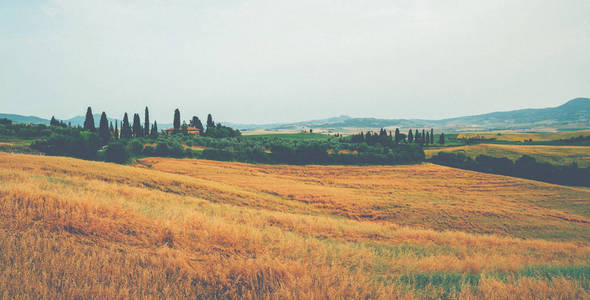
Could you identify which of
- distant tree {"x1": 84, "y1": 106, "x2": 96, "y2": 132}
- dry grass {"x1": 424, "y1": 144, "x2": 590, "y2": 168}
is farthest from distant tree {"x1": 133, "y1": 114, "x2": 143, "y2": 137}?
dry grass {"x1": 424, "y1": 144, "x2": 590, "y2": 168}

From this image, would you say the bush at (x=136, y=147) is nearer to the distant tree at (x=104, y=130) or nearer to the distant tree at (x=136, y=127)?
the distant tree at (x=104, y=130)

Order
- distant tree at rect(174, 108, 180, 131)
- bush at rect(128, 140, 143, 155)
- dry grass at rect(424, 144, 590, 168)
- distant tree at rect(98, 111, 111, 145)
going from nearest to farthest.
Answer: bush at rect(128, 140, 143, 155) < distant tree at rect(98, 111, 111, 145) < dry grass at rect(424, 144, 590, 168) < distant tree at rect(174, 108, 180, 131)

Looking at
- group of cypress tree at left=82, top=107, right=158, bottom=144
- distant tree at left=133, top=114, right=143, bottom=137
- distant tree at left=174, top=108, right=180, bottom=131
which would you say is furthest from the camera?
distant tree at left=174, top=108, right=180, bottom=131

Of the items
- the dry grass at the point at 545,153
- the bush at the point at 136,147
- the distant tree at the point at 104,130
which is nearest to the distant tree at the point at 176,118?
the distant tree at the point at 104,130

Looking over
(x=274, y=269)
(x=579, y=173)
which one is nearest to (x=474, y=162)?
(x=579, y=173)

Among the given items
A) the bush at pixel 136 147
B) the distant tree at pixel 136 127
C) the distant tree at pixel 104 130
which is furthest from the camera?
the distant tree at pixel 136 127

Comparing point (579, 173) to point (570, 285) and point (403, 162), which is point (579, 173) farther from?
point (570, 285)

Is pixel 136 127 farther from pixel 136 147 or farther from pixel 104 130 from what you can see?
pixel 136 147

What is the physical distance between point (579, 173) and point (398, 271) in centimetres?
9149

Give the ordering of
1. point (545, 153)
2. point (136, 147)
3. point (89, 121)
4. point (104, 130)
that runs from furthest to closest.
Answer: point (545, 153), point (89, 121), point (104, 130), point (136, 147)

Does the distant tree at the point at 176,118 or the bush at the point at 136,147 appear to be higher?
the distant tree at the point at 176,118

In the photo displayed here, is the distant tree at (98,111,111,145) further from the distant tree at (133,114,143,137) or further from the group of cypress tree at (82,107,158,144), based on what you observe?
the distant tree at (133,114,143,137)

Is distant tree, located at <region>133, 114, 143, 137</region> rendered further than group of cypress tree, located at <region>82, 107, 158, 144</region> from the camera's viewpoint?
Yes

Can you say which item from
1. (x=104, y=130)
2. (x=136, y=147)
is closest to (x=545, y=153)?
(x=136, y=147)
